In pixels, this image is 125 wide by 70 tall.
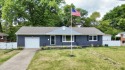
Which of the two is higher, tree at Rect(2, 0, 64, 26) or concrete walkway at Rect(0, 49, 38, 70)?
tree at Rect(2, 0, 64, 26)

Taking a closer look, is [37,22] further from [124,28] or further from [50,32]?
[124,28]

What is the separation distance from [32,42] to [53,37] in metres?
3.67

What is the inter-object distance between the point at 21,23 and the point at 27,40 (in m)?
15.0

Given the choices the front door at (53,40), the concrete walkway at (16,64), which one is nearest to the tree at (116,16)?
the front door at (53,40)

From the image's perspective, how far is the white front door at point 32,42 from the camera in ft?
115

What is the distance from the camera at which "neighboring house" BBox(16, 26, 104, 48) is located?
35156mm

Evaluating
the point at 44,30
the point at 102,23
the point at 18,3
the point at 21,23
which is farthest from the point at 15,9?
the point at 102,23

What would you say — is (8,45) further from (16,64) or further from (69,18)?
(69,18)

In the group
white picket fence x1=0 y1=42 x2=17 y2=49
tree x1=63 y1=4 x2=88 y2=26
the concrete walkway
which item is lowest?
the concrete walkway

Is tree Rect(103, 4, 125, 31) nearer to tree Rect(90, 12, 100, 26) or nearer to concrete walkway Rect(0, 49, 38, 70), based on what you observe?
tree Rect(90, 12, 100, 26)

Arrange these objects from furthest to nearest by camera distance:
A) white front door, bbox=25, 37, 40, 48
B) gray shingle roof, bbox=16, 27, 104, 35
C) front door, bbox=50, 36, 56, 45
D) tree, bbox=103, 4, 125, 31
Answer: tree, bbox=103, 4, 125, 31 → front door, bbox=50, 36, 56, 45 → gray shingle roof, bbox=16, 27, 104, 35 → white front door, bbox=25, 37, 40, 48

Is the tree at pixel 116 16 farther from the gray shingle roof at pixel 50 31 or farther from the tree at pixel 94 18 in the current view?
the gray shingle roof at pixel 50 31

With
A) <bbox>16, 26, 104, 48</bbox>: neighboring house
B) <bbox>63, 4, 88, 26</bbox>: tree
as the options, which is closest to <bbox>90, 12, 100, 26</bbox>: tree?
<bbox>63, 4, 88, 26</bbox>: tree

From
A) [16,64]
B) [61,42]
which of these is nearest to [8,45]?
[61,42]
